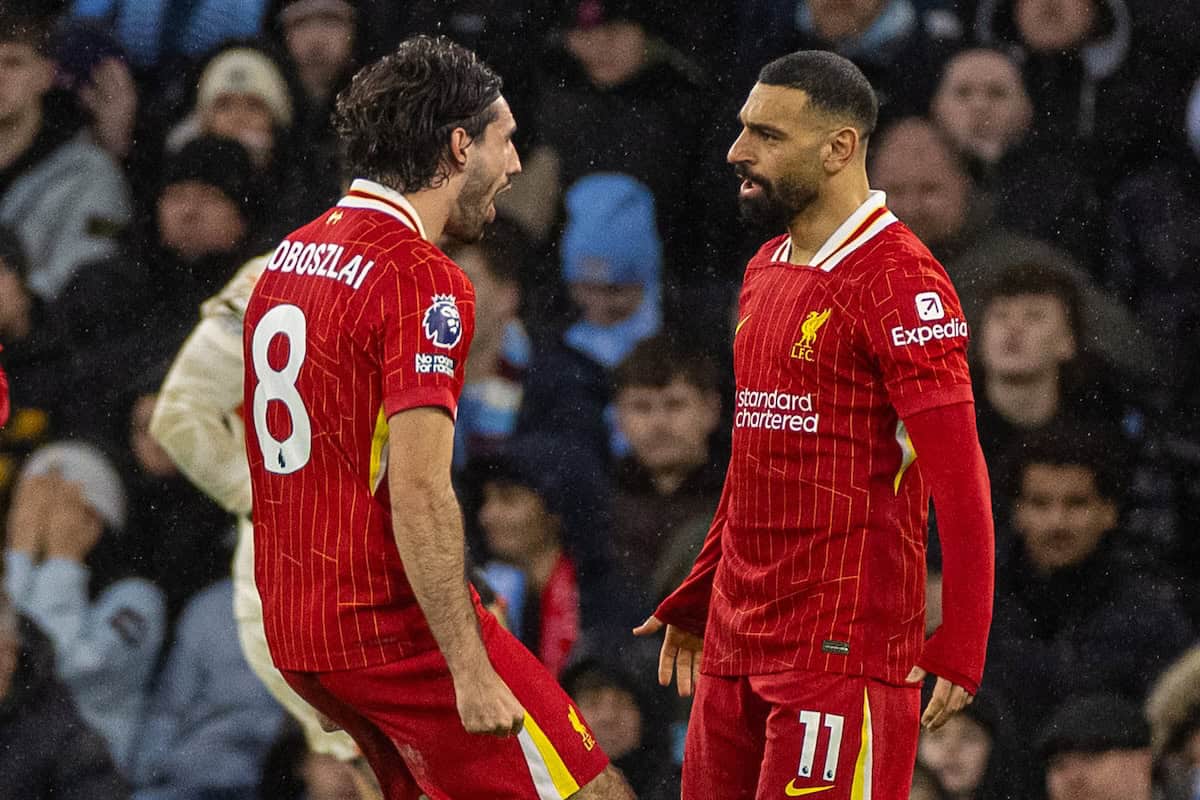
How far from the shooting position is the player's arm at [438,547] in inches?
102

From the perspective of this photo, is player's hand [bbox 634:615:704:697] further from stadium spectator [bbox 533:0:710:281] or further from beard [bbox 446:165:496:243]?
stadium spectator [bbox 533:0:710:281]

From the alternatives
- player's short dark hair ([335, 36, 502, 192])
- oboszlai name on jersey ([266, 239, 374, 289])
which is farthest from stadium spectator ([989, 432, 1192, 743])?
oboszlai name on jersey ([266, 239, 374, 289])

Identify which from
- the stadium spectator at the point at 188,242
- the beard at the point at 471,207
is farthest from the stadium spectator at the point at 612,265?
the beard at the point at 471,207

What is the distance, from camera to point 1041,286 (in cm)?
457

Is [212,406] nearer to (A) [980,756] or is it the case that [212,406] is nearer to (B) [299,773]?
(B) [299,773]

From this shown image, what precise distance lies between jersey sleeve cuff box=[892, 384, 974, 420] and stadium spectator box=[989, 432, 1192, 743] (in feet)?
6.26

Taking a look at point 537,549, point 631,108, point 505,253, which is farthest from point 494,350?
point 631,108

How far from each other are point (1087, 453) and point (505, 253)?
5.24ft

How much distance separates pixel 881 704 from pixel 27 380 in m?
3.12

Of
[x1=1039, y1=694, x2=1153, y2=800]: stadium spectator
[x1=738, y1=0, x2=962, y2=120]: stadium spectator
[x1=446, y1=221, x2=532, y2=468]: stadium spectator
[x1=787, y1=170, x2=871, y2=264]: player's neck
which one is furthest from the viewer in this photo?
[x1=446, y1=221, x2=532, y2=468]: stadium spectator

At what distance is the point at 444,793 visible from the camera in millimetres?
2766

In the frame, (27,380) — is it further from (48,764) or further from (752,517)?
(752,517)

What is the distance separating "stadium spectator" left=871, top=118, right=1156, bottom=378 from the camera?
4.55m

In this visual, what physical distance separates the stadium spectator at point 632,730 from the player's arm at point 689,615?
1.42 metres
